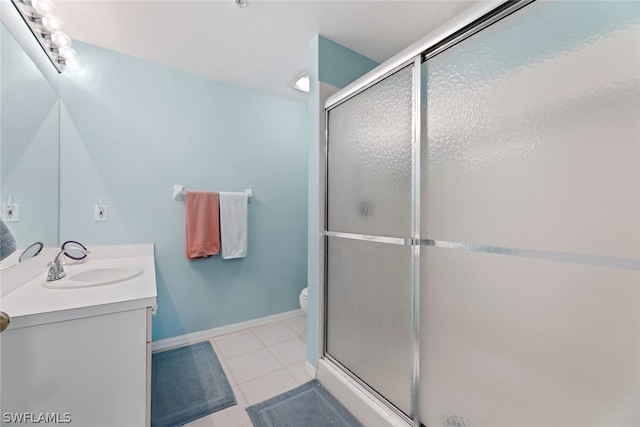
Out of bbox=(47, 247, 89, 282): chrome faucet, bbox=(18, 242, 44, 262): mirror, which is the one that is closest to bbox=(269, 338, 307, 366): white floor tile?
bbox=(47, 247, 89, 282): chrome faucet

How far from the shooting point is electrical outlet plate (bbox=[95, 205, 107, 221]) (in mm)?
1803

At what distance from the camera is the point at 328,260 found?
1.70 meters

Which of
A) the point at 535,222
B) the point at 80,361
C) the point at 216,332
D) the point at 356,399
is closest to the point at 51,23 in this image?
the point at 80,361

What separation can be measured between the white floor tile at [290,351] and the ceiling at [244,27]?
2338 millimetres

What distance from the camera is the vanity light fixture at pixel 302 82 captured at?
2.19 metres

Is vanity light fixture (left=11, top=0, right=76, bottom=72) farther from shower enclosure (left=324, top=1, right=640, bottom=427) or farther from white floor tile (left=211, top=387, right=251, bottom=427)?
white floor tile (left=211, top=387, right=251, bottom=427)

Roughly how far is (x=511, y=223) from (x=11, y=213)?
2.00m

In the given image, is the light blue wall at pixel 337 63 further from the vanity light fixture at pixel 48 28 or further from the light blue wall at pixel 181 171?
the vanity light fixture at pixel 48 28

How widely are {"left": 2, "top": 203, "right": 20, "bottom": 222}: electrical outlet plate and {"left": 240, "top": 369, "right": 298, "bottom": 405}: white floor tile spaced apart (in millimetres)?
1467

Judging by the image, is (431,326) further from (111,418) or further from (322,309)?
(111,418)

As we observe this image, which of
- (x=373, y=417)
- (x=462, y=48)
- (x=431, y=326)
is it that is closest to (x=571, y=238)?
(x=431, y=326)

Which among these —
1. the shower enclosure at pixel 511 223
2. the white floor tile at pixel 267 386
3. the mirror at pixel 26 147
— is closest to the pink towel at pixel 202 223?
the mirror at pixel 26 147

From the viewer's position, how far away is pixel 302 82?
229 centimetres

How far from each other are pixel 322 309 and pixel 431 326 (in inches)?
30.9
